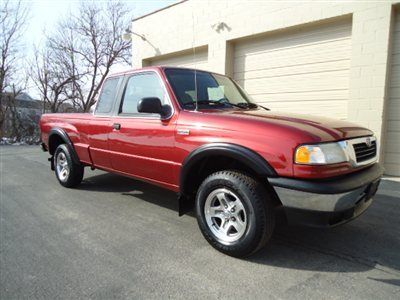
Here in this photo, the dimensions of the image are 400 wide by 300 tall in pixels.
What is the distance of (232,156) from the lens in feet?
9.98

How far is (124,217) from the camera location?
14.1 ft

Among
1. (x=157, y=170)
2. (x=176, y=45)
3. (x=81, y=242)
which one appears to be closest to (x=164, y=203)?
(x=157, y=170)

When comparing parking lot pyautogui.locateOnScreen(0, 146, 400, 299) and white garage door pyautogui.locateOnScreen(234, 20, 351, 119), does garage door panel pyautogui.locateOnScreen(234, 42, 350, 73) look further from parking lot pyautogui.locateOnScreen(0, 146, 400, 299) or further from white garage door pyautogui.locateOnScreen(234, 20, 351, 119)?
parking lot pyautogui.locateOnScreen(0, 146, 400, 299)

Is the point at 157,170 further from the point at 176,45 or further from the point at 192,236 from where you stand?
the point at 176,45

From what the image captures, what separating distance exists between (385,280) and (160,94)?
114 inches

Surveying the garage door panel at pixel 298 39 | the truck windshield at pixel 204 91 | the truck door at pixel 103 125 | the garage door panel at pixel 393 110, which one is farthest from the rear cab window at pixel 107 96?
the garage door panel at pixel 393 110

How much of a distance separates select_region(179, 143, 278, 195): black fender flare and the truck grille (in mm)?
A: 867

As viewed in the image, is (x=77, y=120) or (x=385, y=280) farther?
(x=77, y=120)

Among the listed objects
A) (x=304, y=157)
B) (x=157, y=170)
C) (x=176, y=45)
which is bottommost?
(x=157, y=170)

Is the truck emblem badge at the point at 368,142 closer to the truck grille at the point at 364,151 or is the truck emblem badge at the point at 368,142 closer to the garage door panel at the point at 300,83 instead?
the truck grille at the point at 364,151

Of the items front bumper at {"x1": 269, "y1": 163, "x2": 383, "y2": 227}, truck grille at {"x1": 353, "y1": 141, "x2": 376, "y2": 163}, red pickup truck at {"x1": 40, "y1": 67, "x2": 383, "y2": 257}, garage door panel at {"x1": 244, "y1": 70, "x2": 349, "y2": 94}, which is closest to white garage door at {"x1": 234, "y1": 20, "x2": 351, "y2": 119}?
garage door panel at {"x1": 244, "y1": 70, "x2": 349, "y2": 94}

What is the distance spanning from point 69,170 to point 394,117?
6087 mm

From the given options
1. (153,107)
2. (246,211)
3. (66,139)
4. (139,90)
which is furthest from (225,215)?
(66,139)

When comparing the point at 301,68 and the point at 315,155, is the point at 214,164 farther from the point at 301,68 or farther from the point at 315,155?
the point at 301,68
